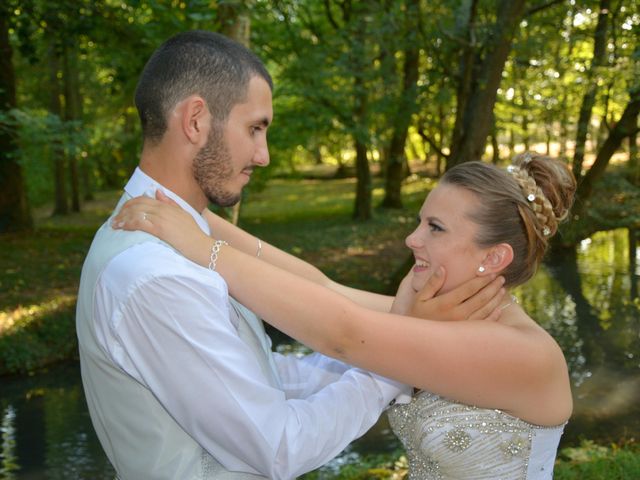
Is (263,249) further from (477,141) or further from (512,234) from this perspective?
(477,141)

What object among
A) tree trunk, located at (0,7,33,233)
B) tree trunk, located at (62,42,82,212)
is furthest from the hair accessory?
tree trunk, located at (62,42,82,212)

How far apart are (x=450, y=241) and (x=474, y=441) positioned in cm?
81

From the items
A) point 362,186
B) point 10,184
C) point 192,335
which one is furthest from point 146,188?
point 362,186

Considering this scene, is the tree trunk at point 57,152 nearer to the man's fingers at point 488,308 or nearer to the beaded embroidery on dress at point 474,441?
the beaded embroidery on dress at point 474,441

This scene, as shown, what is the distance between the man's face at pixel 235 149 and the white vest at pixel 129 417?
1.39 feet

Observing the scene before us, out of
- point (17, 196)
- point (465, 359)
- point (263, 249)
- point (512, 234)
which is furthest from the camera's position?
point (17, 196)

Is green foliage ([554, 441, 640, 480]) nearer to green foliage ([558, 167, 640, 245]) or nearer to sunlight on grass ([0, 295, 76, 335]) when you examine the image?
sunlight on grass ([0, 295, 76, 335])

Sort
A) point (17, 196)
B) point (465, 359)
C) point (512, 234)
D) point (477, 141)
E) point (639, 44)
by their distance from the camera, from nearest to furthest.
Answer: point (465, 359)
point (512, 234)
point (639, 44)
point (477, 141)
point (17, 196)

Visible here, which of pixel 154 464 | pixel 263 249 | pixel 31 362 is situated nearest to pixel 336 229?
pixel 31 362

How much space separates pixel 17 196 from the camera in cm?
1872

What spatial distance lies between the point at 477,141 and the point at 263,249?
804 cm

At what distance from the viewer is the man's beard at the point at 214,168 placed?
2646 mm

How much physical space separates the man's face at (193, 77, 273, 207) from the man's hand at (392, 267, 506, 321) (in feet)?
2.57

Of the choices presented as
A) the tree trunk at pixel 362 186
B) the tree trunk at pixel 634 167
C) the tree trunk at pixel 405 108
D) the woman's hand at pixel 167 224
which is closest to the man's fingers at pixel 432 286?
the woman's hand at pixel 167 224
